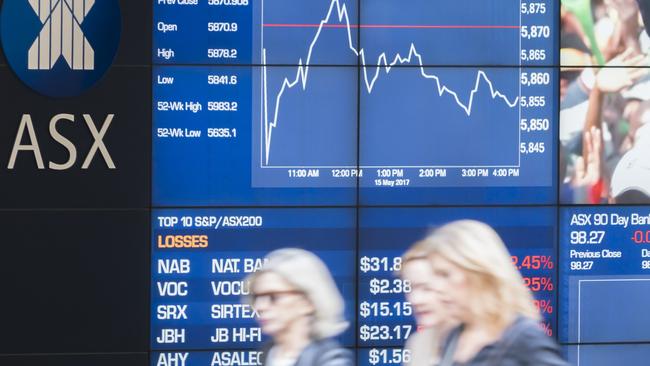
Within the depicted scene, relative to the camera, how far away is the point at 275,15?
748 centimetres

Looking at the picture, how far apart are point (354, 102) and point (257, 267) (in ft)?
3.62

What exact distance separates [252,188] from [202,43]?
0.87 meters

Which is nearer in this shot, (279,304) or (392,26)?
(279,304)

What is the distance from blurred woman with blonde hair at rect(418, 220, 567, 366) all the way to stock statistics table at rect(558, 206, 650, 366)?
3917mm

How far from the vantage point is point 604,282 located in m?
7.75

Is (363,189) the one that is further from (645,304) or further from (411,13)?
(645,304)

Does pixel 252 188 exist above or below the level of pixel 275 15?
below

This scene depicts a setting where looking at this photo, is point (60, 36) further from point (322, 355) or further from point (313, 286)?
Result: point (322, 355)

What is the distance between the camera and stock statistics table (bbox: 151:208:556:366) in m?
7.49

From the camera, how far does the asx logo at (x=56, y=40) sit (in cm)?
738

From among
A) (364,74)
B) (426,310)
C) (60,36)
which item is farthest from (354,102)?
(426,310)

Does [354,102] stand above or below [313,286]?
above

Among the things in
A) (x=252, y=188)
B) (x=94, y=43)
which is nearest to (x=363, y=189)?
(x=252, y=188)

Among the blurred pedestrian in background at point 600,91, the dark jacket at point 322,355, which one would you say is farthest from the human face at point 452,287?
the blurred pedestrian in background at point 600,91
